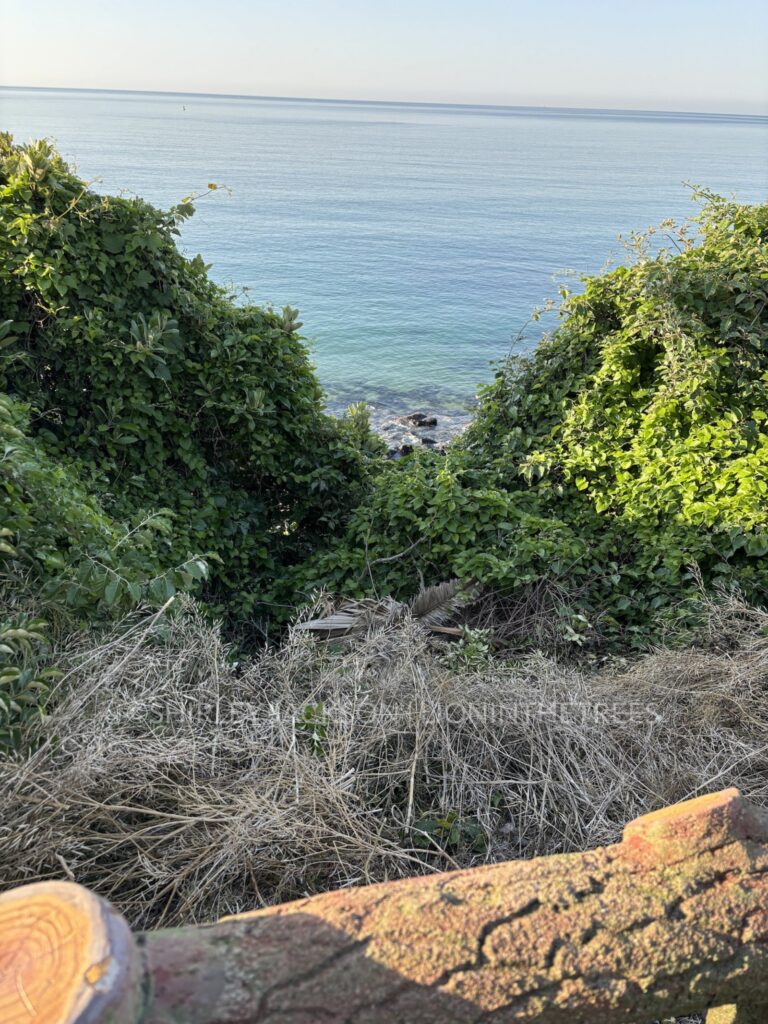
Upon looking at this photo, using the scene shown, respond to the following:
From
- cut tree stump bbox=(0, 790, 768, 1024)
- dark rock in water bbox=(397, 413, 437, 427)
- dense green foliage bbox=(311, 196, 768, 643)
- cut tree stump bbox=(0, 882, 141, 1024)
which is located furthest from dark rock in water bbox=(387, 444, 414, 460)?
cut tree stump bbox=(0, 882, 141, 1024)

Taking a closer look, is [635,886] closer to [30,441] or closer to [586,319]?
[30,441]

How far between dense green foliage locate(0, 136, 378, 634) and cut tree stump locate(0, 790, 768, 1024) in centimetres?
372

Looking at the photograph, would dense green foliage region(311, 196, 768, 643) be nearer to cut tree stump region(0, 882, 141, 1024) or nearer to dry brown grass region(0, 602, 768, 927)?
dry brown grass region(0, 602, 768, 927)

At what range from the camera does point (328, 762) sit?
3.32 m

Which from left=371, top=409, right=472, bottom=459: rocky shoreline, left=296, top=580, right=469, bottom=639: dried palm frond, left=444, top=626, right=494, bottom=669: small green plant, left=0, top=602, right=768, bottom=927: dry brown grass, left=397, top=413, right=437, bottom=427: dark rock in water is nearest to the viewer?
left=0, top=602, right=768, bottom=927: dry brown grass

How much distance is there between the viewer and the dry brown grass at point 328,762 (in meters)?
2.93

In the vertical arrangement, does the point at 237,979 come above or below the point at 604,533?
above

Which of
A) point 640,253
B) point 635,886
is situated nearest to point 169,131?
point 640,253

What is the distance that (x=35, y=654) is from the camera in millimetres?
3520

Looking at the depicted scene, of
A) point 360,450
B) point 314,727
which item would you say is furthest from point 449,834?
point 360,450

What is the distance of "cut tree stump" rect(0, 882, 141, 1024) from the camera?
114 cm

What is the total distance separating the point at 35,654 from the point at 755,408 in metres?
5.76

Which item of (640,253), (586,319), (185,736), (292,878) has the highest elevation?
(640,253)

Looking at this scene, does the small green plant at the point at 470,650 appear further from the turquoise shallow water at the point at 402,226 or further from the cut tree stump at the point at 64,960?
the turquoise shallow water at the point at 402,226
